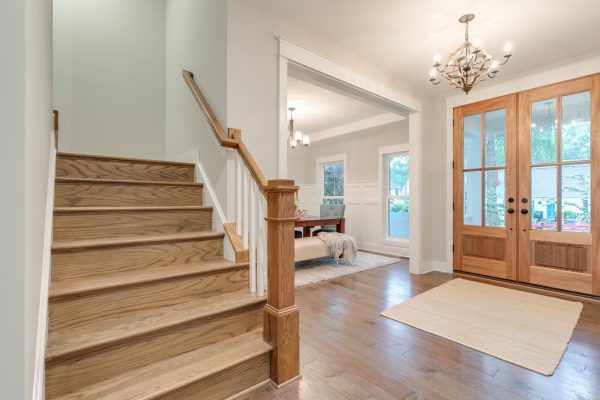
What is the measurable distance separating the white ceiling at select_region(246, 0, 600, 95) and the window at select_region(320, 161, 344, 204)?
3.78 m

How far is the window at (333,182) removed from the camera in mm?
6875

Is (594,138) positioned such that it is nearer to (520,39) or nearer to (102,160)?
(520,39)

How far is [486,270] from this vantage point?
3770 millimetres

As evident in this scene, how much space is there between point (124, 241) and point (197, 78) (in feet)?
5.27

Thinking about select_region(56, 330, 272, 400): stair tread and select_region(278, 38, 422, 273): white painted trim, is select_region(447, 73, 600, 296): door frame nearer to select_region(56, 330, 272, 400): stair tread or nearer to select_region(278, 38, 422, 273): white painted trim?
select_region(278, 38, 422, 273): white painted trim

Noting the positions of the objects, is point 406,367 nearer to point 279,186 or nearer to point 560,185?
point 279,186

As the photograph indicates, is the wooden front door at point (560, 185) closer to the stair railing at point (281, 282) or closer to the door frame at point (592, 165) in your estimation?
the door frame at point (592, 165)

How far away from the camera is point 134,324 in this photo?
1420mm

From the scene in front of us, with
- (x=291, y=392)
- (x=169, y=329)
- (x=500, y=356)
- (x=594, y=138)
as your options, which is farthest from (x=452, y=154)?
(x=169, y=329)

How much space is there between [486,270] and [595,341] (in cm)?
170

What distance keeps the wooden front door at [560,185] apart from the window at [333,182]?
12.4ft

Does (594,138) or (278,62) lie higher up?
(278,62)

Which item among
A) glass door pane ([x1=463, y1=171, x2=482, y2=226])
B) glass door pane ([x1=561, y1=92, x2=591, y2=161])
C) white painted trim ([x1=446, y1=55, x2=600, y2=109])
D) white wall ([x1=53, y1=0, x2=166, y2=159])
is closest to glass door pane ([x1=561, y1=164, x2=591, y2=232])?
glass door pane ([x1=561, y1=92, x2=591, y2=161])

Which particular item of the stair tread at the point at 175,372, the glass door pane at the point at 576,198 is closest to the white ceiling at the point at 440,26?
the glass door pane at the point at 576,198
